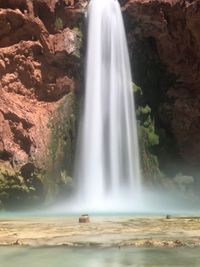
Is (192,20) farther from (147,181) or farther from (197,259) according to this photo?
(197,259)

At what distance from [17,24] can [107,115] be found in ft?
25.5

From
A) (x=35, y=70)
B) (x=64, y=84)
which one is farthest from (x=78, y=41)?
(x=35, y=70)

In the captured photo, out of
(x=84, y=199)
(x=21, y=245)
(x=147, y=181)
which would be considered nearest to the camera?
(x=21, y=245)

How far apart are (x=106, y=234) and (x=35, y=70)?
19.5 metres

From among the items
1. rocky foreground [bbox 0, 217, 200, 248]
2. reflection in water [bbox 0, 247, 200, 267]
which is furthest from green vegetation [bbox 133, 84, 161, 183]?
reflection in water [bbox 0, 247, 200, 267]

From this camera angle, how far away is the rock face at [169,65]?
3153 cm

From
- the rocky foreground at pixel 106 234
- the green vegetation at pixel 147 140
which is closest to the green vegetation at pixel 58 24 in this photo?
the green vegetation at pixel 147 140

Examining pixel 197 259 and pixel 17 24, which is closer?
pixel 197 259

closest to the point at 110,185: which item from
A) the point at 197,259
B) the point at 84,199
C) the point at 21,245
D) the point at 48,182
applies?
the point at 84,199

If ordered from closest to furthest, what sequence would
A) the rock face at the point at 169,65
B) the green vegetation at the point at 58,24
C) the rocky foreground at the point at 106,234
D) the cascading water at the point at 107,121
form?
1. the rocky foreground at the point at 106,234
2. the cascading water at the point at 107,121
3. the rock face at the point at 169,65
4. the green vegetation at the point at 58,24

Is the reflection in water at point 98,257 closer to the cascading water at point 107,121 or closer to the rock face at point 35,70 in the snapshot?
the cascading water at point 107,121

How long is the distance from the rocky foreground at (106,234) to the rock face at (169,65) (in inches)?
651

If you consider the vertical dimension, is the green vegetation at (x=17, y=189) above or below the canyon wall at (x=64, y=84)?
below

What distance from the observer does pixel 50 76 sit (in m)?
30.6
